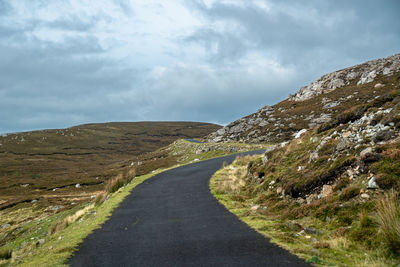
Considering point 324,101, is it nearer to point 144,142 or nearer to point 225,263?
point 225,263

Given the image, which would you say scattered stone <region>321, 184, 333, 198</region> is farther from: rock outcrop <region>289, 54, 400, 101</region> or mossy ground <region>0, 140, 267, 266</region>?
rock outcrop <region>289, 54, 400, 101</region>

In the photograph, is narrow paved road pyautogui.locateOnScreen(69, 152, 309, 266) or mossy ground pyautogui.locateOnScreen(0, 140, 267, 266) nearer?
narrow paved road pyautogui.locateOnScreen(69, 152, 309, 266)

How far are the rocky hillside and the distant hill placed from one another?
35111 millimetres

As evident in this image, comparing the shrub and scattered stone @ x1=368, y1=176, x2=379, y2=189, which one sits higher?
scattered stone @ x1=368, y1=176, x2=379, y2=189

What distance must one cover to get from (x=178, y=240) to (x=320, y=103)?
70411mm

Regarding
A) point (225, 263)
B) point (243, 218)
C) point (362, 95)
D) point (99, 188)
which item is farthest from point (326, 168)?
Result: point (362, 95)

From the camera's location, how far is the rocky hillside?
59406mm

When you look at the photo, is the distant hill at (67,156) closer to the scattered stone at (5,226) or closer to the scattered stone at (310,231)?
the scattered stone at (5,226)

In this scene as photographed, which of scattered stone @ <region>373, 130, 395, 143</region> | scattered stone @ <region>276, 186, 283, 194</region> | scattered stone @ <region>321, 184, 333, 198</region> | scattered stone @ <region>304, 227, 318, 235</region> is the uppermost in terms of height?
scattered stone @ <region>373, 130, 395, 143</region>

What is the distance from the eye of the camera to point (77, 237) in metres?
10.3

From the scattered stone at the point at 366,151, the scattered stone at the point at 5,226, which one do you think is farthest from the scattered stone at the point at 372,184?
the scattered stone at the point at 5,226

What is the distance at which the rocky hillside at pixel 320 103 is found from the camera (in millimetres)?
59406

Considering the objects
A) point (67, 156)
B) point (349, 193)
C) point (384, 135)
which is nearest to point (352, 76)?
point (384, 135)

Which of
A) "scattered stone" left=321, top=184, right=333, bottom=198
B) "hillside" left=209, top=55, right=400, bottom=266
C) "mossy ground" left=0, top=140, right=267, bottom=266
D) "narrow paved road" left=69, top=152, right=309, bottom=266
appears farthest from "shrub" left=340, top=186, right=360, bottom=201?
"mossy ground" left=0, top=140, right=267, bottom=266
